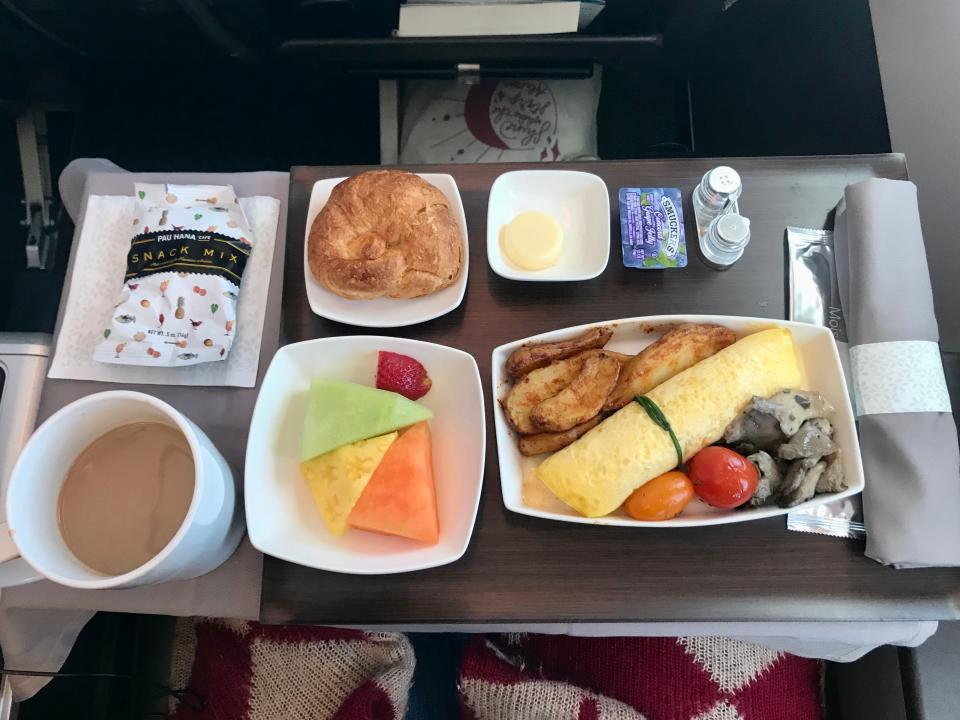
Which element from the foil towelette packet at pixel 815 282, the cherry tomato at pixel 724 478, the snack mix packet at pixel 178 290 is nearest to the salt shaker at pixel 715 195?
the foil towelette packet at pixel 815 282

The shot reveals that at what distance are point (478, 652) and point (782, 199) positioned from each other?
105cm

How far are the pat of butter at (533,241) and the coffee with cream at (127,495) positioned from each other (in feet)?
1.75

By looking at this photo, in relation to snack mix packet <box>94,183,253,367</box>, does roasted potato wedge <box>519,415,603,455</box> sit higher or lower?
lower

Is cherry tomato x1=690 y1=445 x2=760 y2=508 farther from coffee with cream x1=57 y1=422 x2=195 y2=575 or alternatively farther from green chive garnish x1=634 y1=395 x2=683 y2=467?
coffee with cream x1=57 y1=422 x2=195 y2=575

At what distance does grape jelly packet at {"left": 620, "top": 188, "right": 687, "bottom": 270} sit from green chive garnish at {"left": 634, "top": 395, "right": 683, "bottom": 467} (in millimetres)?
222

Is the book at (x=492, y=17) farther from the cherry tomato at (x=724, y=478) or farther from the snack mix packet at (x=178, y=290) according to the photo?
the cherry tomato at (x=724, y=478)

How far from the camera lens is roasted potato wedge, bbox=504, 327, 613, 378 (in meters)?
0.89

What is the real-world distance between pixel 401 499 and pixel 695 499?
1.34 feet

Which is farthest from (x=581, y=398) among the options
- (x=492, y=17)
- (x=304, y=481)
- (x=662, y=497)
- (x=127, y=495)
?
(x=492, y=17)

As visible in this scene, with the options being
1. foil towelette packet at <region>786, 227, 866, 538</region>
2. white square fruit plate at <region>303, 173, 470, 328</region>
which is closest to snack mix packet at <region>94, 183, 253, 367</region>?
white square fruit plate at <region>303, 173, 470, 328</region>

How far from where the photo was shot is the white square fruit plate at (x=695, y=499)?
2.68 feet

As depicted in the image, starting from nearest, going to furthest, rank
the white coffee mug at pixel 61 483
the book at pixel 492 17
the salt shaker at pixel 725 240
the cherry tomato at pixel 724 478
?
the white coffee mug at pixel 61 483, the cherry tomato at pixel 724 478, the salt shaker at pixel 725 240, the book at pixel 492 17

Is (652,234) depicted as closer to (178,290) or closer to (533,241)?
(533,241)

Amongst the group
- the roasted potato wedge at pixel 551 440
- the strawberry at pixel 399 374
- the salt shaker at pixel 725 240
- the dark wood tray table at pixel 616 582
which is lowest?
the dark wood tray table at pixel 616 582
